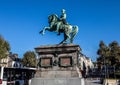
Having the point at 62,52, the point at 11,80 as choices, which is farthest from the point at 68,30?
the point at 11,80

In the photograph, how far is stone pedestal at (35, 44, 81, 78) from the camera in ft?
61.8

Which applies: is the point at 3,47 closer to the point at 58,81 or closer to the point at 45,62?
the point at 45,62

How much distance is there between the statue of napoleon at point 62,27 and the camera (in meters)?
20.4

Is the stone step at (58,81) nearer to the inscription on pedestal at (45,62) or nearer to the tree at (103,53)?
the inscription on pedestal at (45,62)

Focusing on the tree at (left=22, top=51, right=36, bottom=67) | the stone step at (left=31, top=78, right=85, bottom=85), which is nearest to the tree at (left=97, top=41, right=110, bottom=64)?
the tree at (left=22, top=51, right=36, bottom=67)

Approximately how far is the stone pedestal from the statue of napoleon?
3.78ft

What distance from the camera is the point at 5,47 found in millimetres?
52094

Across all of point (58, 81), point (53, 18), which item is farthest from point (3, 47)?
point (58, 81)

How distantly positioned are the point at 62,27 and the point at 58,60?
305cm

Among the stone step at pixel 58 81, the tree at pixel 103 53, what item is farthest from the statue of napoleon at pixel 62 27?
the tree at pixel 103 53

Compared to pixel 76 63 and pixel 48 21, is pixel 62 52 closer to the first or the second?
pixel 76 63

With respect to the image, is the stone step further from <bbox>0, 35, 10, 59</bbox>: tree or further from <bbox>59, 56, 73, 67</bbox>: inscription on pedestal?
<bbox>0, 35, 10, 59</bbox>: tree

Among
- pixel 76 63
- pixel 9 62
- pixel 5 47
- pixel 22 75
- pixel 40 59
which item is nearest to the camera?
pixel 76 63

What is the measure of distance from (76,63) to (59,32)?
3471 mm
